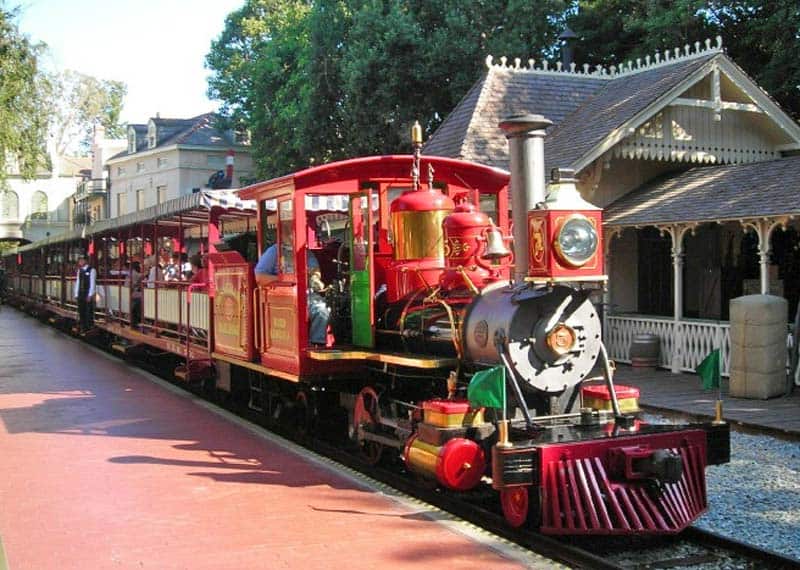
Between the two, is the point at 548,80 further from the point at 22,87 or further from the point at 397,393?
the point at 397,393

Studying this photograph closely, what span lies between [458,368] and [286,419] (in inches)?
151

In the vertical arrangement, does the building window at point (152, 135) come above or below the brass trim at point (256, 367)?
above

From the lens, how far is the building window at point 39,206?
228 ft

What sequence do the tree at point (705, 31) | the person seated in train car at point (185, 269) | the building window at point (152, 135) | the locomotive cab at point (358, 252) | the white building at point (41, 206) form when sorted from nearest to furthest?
the locomotive cab at point (358, 252), the person seated in train car at point (185, 269), the tree at point (705, 31), the building window at point (152, 135), the white building at point (41, 206)

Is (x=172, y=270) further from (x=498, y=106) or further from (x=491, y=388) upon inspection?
(x=491, y=388)

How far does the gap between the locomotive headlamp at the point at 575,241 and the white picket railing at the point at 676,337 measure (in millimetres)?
7624

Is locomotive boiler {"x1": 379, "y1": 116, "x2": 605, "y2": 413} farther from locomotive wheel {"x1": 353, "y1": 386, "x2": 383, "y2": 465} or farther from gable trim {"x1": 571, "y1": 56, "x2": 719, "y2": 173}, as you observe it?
gable trim {"x1": 571, "y1": 56, "x2": 719, "y2": 173}

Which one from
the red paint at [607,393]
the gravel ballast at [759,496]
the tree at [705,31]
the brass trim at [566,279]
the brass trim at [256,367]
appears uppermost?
the tree at [705,31]

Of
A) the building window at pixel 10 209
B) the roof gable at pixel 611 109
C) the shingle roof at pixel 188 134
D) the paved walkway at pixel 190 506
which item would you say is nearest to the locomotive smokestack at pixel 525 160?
the paved walkway at pixel 190 506

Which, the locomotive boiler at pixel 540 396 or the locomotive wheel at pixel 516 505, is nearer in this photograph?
the locomotive boiler at pixel 540 396

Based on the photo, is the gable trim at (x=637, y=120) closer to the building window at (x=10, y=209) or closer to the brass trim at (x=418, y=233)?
A: the brass trim at (x=418, y=233)

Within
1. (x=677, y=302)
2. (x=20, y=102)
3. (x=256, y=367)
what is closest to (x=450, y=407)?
(x=256, y=367)

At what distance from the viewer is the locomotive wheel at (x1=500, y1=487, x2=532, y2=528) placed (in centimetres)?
635

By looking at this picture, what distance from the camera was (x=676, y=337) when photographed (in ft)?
49.4
